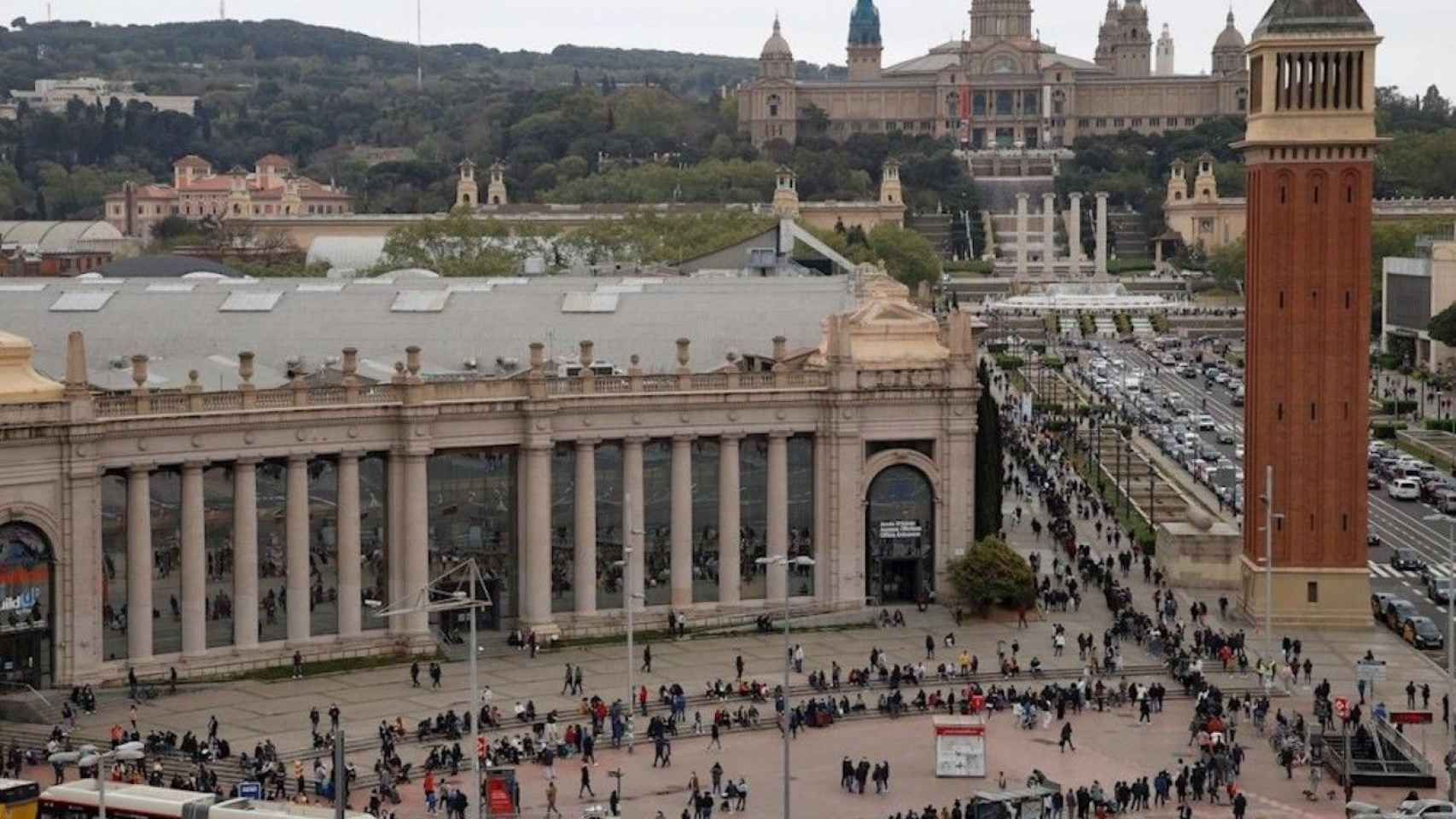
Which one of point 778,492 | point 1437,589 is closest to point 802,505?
point 778,492

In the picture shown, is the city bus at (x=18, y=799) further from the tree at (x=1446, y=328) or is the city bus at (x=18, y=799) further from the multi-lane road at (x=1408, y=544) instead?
the tree at (x=1446, y=328)

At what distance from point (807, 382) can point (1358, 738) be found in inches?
1142

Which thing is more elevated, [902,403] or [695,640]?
[902,403]

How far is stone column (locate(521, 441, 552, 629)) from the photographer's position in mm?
96250

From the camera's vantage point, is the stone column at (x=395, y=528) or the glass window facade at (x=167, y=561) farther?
the stone column at (x=395, y=528)

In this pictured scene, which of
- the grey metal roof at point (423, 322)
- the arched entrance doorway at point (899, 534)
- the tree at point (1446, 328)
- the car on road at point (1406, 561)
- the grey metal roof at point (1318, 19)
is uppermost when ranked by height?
the grey metal roof at point (1318, 19)

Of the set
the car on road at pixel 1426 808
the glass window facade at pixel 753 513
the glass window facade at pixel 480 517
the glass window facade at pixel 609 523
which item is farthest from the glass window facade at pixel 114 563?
the car on road at pixel 1426 808

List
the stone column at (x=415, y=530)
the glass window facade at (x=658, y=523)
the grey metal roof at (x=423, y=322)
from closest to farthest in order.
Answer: the stone column at (x=415, y=530), the glass window facade at (x=658, y=523), the grey metal roof at (x=423, y=322)

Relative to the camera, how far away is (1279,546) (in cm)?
10188

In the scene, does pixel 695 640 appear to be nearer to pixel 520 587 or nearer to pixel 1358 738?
pixel 520 587

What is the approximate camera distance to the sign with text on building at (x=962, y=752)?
251 feet

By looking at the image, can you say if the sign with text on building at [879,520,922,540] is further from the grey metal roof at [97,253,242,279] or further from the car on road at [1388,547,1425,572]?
the grey metal roof at [97,253,242,279]

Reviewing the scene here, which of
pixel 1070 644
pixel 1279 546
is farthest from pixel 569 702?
pixel 1279 546

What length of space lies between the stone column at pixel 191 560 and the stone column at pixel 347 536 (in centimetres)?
532
